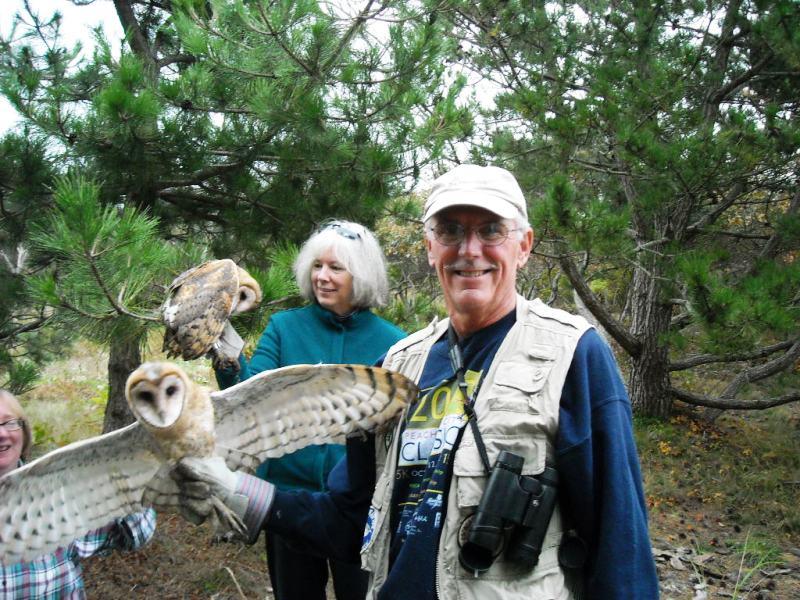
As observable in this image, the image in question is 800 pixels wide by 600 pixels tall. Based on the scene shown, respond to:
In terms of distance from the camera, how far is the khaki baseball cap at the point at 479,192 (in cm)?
148

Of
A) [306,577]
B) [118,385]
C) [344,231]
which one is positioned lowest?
[306,577]

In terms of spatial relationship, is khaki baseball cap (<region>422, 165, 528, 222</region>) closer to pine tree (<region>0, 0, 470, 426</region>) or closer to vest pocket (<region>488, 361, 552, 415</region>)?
vest pocket (<region>488, 361, 552, 415</region>)

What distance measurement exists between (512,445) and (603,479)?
0.21 meters

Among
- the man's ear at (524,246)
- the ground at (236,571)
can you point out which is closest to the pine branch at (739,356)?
the ground at (236,571)

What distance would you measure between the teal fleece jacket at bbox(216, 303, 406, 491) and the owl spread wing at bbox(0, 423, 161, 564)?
676 mm

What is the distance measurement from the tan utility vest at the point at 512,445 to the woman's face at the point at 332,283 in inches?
48.6

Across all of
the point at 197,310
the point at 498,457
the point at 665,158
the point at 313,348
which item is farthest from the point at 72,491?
the point at 665,158

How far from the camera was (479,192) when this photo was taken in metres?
1.48

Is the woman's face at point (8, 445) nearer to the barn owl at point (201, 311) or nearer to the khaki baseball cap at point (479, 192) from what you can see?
the barn owl at point (201, 311)

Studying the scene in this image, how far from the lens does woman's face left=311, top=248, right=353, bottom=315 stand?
2594 millimetres

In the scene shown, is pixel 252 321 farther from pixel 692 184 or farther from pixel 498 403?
pixel 692 184

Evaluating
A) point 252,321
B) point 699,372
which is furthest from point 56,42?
point 699,372

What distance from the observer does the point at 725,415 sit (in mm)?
8266

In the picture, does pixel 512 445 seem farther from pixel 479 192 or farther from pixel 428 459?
pixel 479 192
